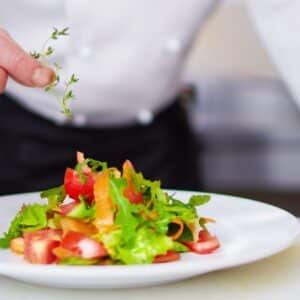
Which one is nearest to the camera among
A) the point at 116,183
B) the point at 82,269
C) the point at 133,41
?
the point at 82,269

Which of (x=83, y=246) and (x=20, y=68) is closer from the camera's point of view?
(x=83, y=246)

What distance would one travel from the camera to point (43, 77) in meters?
0.76

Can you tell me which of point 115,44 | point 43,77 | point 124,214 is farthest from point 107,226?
point 115,44

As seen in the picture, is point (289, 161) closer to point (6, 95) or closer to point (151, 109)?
point (151, 109)

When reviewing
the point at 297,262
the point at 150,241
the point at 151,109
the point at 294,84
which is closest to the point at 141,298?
the point at 150,241

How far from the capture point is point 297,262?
0.78 metres

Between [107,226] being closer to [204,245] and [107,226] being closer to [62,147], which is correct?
[204,245]

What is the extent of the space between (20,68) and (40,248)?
0.19m

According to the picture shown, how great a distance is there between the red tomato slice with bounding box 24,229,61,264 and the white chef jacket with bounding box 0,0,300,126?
2.12 ft

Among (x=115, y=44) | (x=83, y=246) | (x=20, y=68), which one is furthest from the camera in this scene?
(x=115, y=44)

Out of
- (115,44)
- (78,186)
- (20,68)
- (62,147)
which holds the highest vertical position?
(115,44)

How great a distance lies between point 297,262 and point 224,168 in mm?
1369

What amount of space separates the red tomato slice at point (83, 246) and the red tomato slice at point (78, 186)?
0.23 feet

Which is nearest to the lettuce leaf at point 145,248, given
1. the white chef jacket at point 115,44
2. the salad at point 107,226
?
the salad at point 107,226
